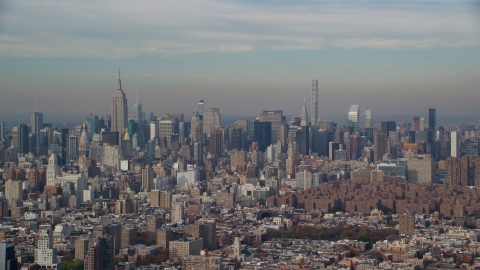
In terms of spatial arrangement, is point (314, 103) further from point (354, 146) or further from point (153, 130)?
point (153, 130)

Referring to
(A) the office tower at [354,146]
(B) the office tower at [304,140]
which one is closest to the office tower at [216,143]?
(B) the office tower at [304,140]

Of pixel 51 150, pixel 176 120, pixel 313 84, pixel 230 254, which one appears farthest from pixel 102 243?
pixel 176 120

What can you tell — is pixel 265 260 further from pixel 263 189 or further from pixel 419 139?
pixel 419 139

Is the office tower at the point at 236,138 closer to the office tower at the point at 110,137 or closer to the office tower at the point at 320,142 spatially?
the office tower at the point at 320,142

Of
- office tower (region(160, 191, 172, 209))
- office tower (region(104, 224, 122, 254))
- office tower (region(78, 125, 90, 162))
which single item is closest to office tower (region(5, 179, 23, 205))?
office tower (region(160, 191, 172, 209))

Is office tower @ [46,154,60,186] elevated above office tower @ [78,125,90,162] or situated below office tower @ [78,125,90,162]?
below

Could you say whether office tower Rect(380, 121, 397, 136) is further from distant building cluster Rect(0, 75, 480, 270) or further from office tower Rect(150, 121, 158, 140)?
office tower Rect(150, 121, 158, 140)
